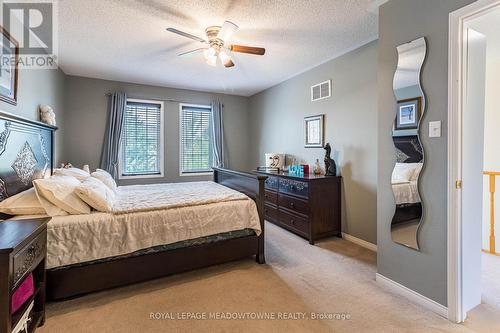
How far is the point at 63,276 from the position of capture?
1973 mm

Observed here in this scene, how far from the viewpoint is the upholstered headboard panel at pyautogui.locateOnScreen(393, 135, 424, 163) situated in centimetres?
196

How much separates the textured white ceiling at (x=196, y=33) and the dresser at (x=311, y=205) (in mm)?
1787

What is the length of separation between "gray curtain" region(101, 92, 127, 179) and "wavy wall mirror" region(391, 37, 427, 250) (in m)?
4.52

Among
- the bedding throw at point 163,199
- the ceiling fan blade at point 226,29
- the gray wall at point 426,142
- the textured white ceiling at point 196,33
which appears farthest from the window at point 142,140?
the gray wall at point 426,142

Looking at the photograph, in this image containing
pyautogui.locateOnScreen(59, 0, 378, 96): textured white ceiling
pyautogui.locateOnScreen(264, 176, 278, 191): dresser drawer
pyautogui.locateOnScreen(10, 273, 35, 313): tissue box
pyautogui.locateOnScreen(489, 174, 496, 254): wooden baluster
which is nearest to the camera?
pyautogui.locateOnScreen(10, 273, 35, 313): tissue box

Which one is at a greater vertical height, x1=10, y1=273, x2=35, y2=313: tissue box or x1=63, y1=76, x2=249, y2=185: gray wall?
x1=63, y1=76, x2=249, y2=185: gray wall

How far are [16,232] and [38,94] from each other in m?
2.39

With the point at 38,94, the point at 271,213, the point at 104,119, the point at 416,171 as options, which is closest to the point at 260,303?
the point at 416,171

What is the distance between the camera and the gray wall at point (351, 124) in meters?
3.11

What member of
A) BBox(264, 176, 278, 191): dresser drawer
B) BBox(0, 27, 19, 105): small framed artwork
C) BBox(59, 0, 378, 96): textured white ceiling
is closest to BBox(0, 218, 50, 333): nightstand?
BBox(0, 27, 19, 105): small framed artwork

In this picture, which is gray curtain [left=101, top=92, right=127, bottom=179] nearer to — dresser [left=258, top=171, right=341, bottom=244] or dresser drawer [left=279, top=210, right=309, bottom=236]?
dresser [left=258, top=171, right=341, bottom=244]

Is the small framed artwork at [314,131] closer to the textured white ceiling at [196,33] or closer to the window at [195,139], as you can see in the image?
the textured white ceiling at [196,33]

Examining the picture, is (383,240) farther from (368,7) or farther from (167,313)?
(368,7)

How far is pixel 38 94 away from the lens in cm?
305
